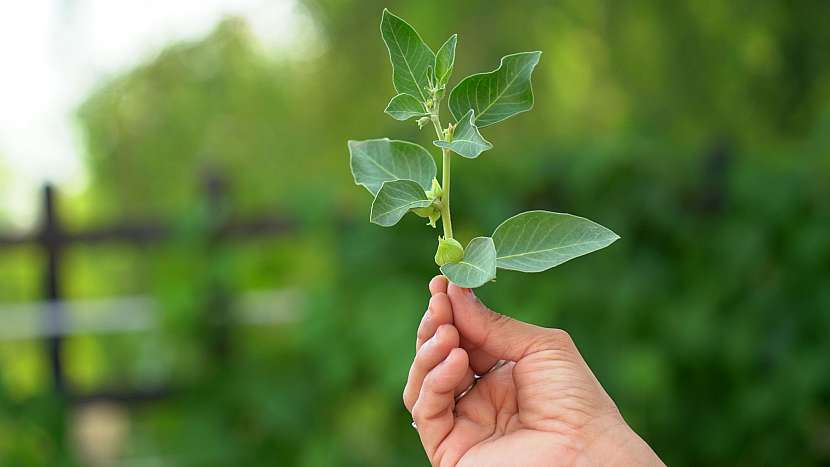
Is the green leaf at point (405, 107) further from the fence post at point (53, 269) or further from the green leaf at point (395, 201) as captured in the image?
the fence post at point (53, 269)

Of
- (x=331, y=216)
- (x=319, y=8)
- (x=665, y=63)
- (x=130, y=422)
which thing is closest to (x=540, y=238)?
(x=331, y=216)

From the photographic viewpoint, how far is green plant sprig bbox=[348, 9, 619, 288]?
2.63ft

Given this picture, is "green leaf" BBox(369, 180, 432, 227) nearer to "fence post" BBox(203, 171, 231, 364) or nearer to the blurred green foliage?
the blurred green foliage

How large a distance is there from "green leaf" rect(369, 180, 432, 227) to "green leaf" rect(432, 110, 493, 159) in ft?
0.17

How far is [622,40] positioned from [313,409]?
185 centimetres

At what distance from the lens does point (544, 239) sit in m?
0.83

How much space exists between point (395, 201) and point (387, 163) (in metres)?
0.10

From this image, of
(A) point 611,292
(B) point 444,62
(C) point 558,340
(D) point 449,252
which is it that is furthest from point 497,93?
(A) point 611,292

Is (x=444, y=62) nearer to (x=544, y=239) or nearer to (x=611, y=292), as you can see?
(x=544, y=239)

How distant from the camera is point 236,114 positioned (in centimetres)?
455

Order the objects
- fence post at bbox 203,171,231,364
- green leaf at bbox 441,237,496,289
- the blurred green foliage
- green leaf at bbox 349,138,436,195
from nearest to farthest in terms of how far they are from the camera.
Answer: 1. green leaf at bbox 441,237,496,289
2. green leaf at bbox 349,138,436,195
3. the blurred green foliage
4. fence post at bbox 203,171,231,364

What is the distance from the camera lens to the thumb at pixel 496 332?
0.91 meters

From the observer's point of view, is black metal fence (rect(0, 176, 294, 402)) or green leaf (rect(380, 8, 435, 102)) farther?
black metal fence (rect(0, 176, 294, 402))

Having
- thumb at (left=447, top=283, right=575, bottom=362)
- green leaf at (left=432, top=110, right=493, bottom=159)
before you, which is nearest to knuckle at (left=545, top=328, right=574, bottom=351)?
thumb at (left=447, top=283, right=575, bottom=362)
